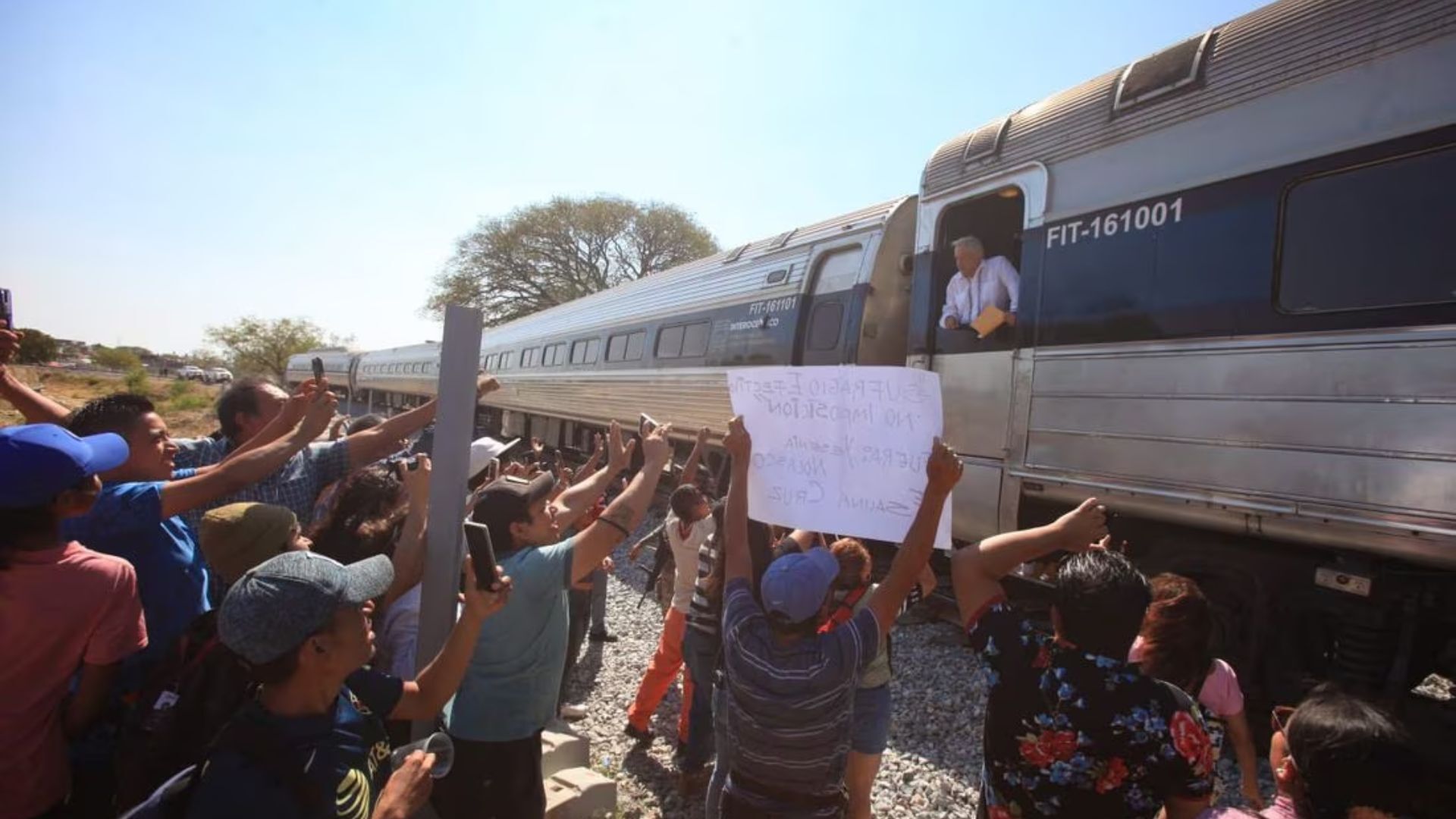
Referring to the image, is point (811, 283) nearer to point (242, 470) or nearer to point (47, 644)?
point (242, 470)

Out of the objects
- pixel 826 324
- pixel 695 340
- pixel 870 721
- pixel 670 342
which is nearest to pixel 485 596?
pixel 870 721

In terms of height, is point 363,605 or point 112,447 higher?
point 112,447

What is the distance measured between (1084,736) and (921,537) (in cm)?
62

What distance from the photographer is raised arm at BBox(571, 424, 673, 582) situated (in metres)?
2.32

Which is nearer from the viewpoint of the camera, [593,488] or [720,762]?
[720,762]

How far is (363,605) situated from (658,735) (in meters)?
3.15

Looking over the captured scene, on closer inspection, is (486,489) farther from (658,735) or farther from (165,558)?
(658,735)

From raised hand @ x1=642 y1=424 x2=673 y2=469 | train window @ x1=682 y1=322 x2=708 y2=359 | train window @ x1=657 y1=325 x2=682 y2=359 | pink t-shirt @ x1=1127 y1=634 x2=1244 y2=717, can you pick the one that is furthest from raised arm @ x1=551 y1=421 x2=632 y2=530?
train window @ x1=657 y1=325 x2=682 y2=359

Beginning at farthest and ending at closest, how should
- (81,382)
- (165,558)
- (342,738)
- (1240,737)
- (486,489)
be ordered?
(81,382)
(1240,737)
(486,489)
(165,558)
(342,738)

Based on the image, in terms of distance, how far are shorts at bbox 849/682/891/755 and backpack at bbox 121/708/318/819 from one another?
2.10 metres

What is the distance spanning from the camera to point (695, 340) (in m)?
9.23

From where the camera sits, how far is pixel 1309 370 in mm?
3459

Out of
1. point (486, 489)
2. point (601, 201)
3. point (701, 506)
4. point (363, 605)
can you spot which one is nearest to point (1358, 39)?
point (701, 506)

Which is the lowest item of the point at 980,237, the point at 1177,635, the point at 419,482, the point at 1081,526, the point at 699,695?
the point at 699,695
